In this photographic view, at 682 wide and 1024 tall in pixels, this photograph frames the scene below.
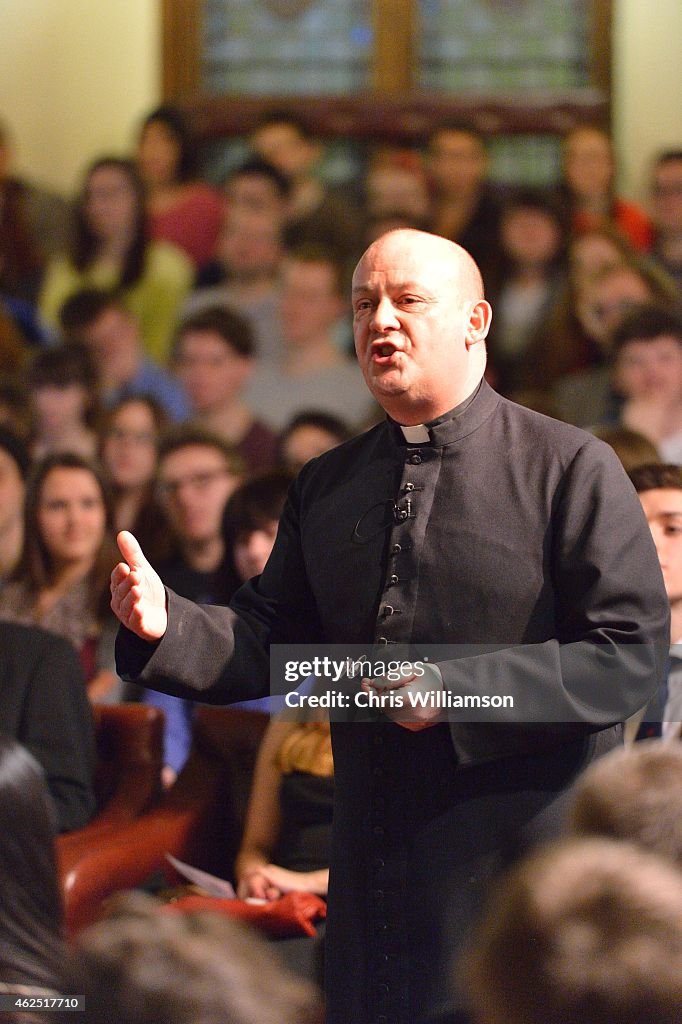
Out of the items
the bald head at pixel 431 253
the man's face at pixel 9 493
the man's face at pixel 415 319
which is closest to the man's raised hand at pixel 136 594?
the man's face at pixel 415 319

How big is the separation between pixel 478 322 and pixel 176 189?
4.58m

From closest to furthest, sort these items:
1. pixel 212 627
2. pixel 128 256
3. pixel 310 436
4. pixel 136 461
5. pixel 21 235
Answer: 1. pixel 212 627
2. pixel 310 436
3. pixel 136 461
4. pixel 128 256
5. pixel 21 235

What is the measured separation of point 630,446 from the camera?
11.1ft

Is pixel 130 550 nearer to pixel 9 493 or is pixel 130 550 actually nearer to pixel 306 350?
pixel 9 493

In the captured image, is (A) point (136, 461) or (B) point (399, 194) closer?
Result: (A) point (136, 461)

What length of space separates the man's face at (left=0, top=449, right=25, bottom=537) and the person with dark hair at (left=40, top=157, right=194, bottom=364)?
4.53ft

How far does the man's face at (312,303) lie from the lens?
18.4ft

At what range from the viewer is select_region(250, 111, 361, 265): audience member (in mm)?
5816

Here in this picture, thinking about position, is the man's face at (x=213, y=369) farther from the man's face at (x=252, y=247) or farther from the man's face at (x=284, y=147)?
the man's face at (x=284, y=147)

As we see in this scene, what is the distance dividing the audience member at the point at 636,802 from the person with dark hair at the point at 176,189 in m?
4.97

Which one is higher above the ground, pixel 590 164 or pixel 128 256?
pixel 590 164

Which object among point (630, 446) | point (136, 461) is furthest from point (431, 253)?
point (136, 461)

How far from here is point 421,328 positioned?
1867mm

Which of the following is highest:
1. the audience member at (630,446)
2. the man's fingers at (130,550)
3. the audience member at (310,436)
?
the man's fingers at (130,550)
